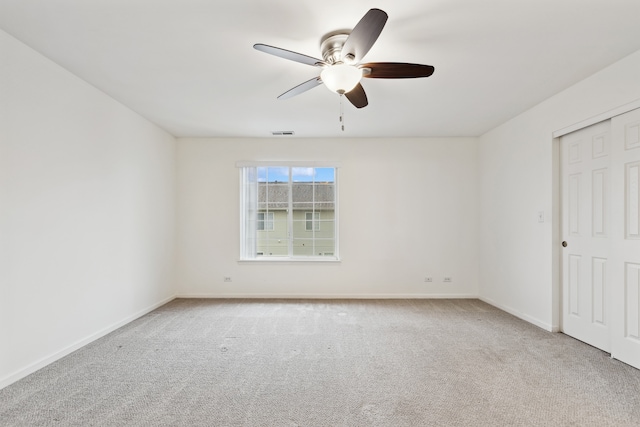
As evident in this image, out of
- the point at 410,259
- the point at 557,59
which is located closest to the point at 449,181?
the point at 410,259

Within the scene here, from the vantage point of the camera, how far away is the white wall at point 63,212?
2320 millimetres

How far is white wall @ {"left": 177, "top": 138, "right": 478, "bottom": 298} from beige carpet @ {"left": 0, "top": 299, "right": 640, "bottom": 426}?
4.12 feet

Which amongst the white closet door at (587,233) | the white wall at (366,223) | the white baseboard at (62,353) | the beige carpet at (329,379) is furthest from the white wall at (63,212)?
the white closet door at (587,233)

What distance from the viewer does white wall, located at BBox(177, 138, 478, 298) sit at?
495 centimetres

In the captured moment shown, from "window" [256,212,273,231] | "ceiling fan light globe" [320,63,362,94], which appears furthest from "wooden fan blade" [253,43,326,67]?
"window" [256,212,273,231]

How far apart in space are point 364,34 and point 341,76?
347 mm

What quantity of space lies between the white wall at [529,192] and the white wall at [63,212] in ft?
15.5

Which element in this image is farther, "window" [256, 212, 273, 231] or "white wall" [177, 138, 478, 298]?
"window" [256, 212, 273, 231]

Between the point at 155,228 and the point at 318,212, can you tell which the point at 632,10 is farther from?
the point at 155,228

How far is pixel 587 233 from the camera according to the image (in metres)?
3.09

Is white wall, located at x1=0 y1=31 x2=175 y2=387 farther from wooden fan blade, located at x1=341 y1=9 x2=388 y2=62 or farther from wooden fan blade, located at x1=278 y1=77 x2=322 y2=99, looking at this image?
wooden fan blade, located at x1=341 y1=9 x2=388 y2=62

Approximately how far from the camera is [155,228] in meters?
4.40

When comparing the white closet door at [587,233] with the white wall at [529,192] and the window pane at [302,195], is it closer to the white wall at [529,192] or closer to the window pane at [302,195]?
the white wall at [529,192]

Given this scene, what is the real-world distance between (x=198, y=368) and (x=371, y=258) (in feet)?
9.99
